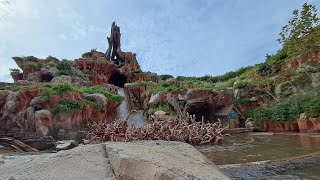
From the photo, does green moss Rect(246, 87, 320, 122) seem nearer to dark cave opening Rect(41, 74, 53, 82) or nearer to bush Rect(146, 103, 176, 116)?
bush Rect(146, 103, 176, 116)

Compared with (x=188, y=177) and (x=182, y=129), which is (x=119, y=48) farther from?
(x=188, y=177)

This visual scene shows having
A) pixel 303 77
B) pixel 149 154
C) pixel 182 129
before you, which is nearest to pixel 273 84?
pixel 303 77

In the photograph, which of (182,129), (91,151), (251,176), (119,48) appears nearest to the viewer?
(91,151)

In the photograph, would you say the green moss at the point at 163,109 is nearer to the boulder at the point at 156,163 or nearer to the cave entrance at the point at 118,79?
the boulder at the point at 156,163

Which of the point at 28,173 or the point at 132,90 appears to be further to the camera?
the point at 132,90

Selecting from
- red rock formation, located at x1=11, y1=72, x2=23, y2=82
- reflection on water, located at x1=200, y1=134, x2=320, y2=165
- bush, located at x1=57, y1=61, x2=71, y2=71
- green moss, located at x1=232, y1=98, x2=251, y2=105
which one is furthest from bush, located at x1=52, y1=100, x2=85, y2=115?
red rock formation, located at x1=11, y1=72, x2=23, y2=82

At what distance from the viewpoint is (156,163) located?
3297 mm

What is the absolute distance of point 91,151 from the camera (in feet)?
12.6

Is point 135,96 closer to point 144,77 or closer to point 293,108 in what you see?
point 144,77

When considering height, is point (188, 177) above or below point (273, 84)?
below

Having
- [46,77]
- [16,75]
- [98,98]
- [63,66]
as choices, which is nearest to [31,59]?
[16,75]

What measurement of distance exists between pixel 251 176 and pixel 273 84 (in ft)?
66.8

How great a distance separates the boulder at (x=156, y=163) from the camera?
3131 mm

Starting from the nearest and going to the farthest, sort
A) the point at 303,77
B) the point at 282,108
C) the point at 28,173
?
1. the point at 28,173
2. the point at 282,108
3. the point at 303,77
